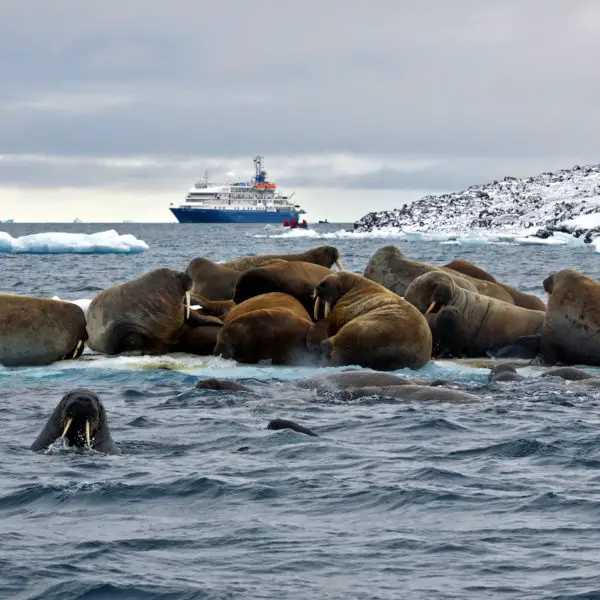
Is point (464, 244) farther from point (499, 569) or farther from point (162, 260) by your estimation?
point (499, 569)

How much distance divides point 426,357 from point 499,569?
28.6 feet

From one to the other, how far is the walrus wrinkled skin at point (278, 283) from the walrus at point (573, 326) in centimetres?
334

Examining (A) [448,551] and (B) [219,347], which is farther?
(B) [219,347]

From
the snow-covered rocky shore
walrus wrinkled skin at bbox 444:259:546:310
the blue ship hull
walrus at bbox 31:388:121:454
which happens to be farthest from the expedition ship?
walrus at bbox 31:388:121:454

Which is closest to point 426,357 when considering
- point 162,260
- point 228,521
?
point 228,521

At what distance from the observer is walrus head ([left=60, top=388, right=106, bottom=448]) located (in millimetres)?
9656

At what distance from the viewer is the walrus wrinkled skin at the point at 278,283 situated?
56.1ft

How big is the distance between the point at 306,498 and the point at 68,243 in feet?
161

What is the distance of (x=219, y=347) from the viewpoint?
1570 centimetres

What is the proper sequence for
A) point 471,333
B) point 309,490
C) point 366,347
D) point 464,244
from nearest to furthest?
point 309,490 → point 366,347 → point 471,333 → point 464,244

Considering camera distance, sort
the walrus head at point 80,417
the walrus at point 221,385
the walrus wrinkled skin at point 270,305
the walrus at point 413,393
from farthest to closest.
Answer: the walrus wrinkled skin at point 270,305, the walrus at point 221,385, the walrus at point 413,393, the walrus head at point 80,417

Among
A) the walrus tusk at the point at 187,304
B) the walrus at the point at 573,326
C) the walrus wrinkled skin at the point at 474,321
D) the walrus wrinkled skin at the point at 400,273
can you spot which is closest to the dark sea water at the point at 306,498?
the walrus at the point at 573,326

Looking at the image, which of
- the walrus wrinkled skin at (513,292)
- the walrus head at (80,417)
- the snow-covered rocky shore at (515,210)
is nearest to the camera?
the walrus head at (80,417)

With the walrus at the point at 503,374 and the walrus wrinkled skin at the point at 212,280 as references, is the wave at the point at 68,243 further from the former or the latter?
the walrus at the point at 503,374
